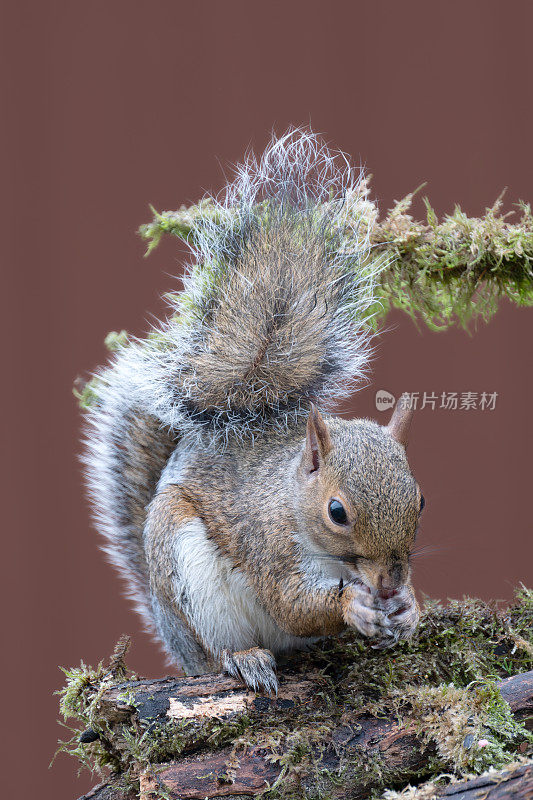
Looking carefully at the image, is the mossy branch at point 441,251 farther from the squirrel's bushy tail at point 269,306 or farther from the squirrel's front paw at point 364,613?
the squirrel's front paw at point 364,613

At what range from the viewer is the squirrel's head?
241 cm

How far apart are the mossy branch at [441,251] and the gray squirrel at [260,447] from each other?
89 mm

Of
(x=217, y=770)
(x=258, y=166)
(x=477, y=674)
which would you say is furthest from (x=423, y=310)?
(x=217, y=770)

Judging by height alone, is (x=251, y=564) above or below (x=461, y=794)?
above

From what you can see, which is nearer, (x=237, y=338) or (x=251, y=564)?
(x=251, y=564)

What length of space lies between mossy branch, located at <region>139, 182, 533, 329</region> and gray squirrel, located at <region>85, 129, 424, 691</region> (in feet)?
0.29

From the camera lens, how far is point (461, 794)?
2.15 metres

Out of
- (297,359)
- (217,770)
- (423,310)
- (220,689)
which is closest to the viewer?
(217,770)

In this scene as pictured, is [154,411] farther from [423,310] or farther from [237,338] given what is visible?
[423,310]

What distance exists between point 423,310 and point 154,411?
1.32 metres

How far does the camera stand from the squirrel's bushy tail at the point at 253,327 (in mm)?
3041

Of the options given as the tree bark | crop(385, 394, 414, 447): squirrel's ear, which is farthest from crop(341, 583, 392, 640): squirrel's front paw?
crop(385, 394, 414, 447): squirrel's ear

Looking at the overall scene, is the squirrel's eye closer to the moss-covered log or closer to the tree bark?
the tree bark

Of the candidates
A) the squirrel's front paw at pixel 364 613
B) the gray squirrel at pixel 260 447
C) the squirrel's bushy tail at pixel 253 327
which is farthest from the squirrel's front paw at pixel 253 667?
the squirrel's bushy tail at pixel 253 327
